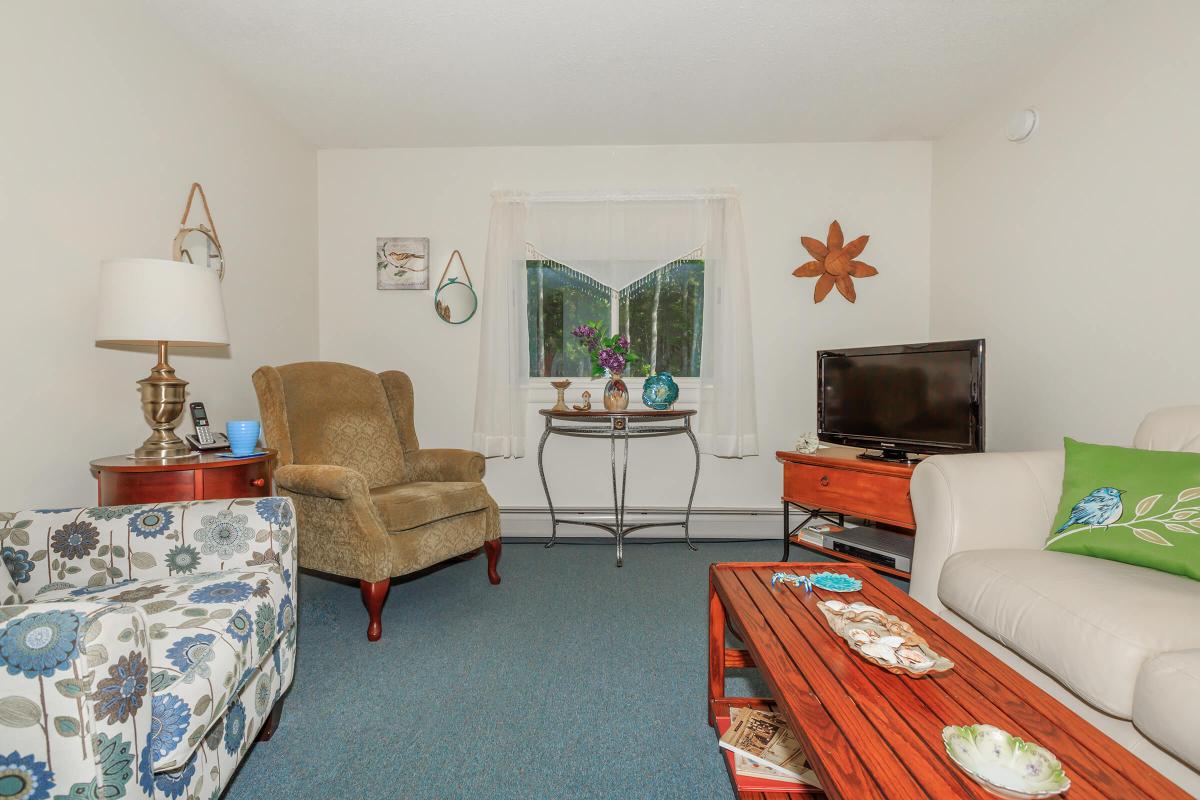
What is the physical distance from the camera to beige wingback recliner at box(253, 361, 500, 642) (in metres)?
→ 2.16

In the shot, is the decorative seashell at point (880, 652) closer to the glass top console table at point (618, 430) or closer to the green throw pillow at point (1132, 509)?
the green throw pillow at point (1132, 509)

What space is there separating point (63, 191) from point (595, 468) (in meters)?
2.68

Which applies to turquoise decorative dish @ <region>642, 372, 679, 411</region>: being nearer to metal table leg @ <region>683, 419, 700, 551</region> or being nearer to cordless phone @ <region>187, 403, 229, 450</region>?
metal table leg @ <region>683, 419, 700, 551</region>

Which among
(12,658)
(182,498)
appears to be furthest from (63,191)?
(12,658)

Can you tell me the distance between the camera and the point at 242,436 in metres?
2.03

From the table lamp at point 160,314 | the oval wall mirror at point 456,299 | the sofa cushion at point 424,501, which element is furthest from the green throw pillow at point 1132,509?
the oval wall mirror at point 456,299

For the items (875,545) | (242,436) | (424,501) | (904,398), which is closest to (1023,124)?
(904,398)

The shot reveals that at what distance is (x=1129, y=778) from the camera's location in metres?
0.74

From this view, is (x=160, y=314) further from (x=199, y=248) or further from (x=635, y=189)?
(x=635, y=189)

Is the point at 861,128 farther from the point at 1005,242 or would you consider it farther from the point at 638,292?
the point at 638,292

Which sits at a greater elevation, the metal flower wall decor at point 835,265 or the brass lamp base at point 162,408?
the metal flower wall decor at point 835,265

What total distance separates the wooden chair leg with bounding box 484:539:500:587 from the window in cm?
124

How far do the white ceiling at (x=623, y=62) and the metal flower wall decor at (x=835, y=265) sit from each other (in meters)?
0.60

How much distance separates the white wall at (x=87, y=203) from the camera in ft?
5.70
